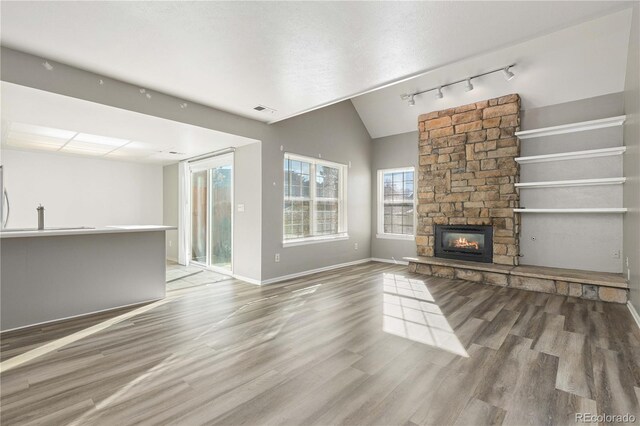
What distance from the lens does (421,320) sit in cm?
313

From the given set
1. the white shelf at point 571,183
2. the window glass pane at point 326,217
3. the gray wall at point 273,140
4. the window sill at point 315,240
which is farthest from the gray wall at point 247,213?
the white shelf at point 571,183

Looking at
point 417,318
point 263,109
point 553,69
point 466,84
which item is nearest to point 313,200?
point 263,109

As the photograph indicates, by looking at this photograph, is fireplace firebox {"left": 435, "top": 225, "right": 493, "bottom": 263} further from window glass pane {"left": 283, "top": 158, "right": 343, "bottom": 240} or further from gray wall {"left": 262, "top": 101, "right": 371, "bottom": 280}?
window glass pane {"left": 283, "top": 158, "right": 343, "bottom": 240}

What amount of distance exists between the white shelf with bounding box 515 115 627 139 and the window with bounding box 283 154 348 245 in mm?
3199

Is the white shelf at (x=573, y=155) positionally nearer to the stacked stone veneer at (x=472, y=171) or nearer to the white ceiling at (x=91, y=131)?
the stacked stone veneer at (x=472, y=171)

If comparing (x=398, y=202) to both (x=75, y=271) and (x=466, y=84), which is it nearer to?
(x=466, y=84)

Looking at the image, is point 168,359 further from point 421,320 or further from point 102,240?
point 421,320

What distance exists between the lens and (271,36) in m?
2.40

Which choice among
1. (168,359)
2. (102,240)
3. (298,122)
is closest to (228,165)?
(298,122)

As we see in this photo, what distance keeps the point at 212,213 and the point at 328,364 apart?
4385 millimetres

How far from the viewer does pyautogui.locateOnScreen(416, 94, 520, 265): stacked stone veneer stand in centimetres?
480

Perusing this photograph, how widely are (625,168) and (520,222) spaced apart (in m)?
1.44

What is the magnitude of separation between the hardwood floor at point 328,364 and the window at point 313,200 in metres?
1.83

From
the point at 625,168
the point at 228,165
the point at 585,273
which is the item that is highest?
the point at 228,165
